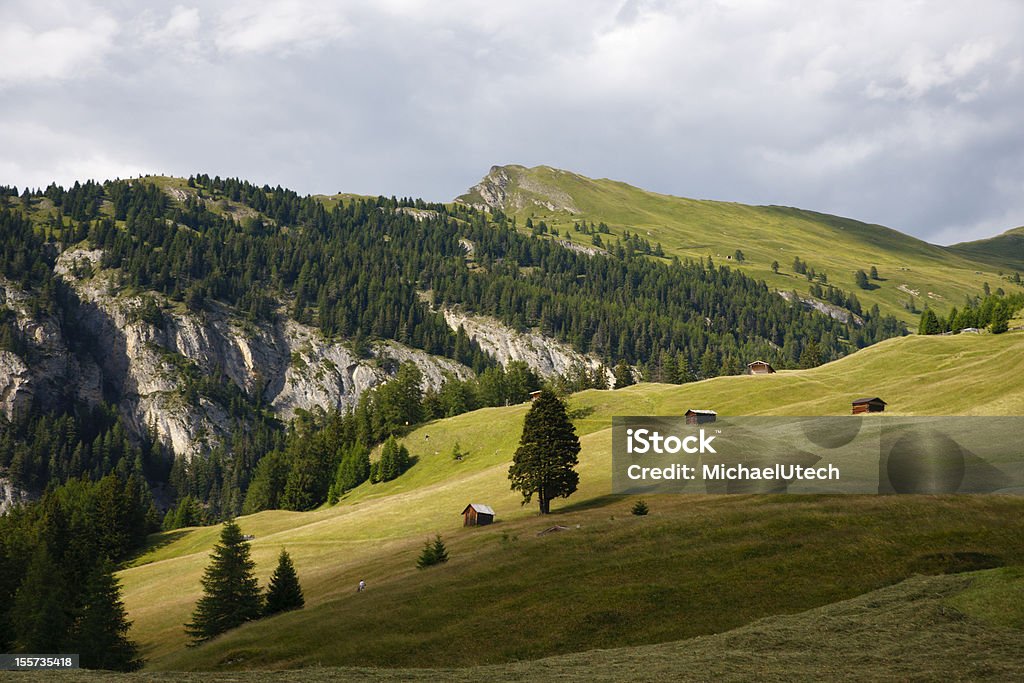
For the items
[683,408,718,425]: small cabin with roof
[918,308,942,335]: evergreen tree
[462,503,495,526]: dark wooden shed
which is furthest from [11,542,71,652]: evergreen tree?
[918,308,942,335]: evergreen tree

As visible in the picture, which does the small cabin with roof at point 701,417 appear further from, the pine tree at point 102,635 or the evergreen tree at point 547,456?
the pine tree at point 102,635

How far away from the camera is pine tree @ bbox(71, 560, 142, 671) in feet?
161

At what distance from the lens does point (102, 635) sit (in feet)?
164

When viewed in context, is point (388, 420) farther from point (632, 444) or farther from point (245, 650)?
point (245, 650)

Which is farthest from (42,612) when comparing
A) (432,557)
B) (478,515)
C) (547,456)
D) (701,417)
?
(701,417)

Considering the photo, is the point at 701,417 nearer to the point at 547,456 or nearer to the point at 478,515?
the point at 547,456

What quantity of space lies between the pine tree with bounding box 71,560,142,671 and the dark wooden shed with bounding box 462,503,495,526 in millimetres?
35500

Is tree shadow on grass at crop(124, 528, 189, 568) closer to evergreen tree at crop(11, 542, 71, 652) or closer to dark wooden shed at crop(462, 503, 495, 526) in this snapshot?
evergreen tree at crop(11, 542, 71, 652)

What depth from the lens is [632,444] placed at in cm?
10350

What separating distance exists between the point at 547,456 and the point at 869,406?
170ft

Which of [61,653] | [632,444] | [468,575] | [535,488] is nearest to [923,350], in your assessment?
[632,444]

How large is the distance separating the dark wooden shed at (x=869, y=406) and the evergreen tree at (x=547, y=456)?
47.5 m

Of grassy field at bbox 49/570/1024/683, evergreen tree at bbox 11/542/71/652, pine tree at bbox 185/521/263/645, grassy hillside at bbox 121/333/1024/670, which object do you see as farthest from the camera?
pine tree at bbox 185/521/263/645

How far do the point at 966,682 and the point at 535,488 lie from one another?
5791 cm
